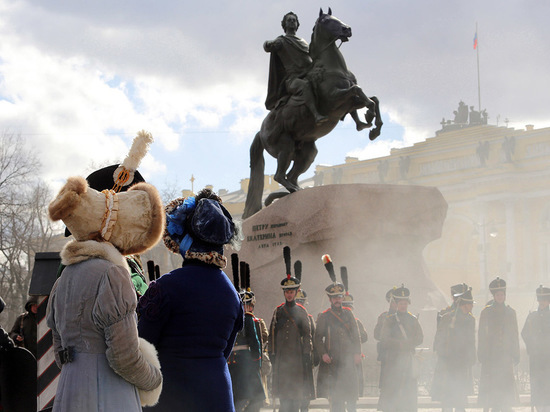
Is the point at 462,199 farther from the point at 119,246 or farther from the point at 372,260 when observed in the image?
the point at 119,246

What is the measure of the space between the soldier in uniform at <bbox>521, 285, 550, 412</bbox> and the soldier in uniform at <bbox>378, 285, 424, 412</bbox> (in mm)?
1606

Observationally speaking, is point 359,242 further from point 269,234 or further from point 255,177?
point 255,177

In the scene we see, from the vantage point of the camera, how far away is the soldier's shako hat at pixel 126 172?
415 cm

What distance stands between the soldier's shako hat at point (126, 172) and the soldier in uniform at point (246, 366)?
3.75 metres

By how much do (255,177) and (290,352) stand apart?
604cm

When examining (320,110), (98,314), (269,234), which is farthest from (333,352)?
(98,314)

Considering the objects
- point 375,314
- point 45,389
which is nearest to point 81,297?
point 45,389

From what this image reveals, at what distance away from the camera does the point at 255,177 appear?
15680 millimetres

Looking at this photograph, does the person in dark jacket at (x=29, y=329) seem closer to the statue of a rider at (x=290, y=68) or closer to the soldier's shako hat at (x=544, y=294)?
the statue of a rider at (x=290, y=68)

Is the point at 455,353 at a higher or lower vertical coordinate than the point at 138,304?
lower

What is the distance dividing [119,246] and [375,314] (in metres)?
9.24

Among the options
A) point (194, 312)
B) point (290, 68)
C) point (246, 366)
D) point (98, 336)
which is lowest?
point (246, 366)

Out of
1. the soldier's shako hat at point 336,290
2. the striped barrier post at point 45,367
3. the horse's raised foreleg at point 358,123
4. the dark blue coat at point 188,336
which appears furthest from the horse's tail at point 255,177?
the dark blue coat at point 188,336

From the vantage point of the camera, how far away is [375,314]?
12500mm
